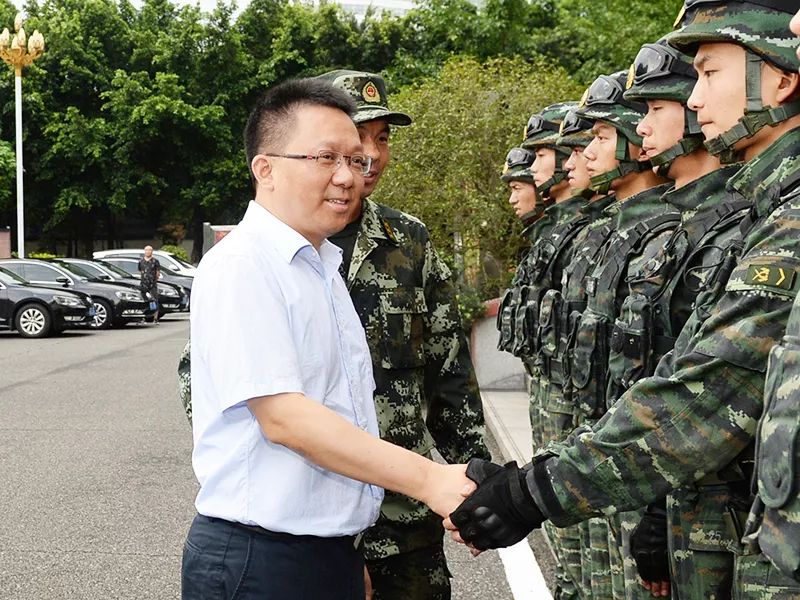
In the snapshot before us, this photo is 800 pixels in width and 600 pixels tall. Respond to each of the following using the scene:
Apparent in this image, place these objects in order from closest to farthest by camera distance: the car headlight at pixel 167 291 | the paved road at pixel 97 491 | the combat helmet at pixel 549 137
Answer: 1. the paved road at pixel 97 491
2. the combat helmet at pixel 549 137
3. the car headlight at pixel 167 291

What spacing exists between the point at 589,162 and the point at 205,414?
134 inches

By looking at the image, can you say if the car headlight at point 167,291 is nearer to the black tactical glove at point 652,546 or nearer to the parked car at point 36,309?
the parked car at point 36,309

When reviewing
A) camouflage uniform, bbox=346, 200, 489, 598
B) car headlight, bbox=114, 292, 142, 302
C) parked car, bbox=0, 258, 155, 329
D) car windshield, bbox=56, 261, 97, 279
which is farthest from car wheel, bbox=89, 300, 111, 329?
camouflage uniform, bbox=346, 200, 489, 598

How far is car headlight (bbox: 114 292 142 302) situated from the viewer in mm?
23453

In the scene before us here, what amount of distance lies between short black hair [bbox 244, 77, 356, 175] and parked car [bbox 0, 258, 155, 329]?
20324mm

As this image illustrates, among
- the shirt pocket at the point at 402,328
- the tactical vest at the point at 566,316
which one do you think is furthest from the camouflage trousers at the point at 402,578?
the tactical vest at the point at 566,316

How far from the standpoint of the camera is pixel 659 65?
4.45m

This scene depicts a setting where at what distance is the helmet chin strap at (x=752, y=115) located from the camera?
111 inches

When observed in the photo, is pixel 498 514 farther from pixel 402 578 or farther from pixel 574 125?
pixel 574 125

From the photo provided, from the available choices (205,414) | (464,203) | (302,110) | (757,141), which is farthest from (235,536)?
(464,203)

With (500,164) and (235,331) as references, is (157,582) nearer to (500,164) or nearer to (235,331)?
(235,331)

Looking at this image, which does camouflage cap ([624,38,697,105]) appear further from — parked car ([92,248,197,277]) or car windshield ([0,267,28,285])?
parked car ([92,248,197,277])

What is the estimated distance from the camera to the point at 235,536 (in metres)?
2.47

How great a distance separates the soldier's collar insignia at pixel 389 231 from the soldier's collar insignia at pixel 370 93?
493mm
